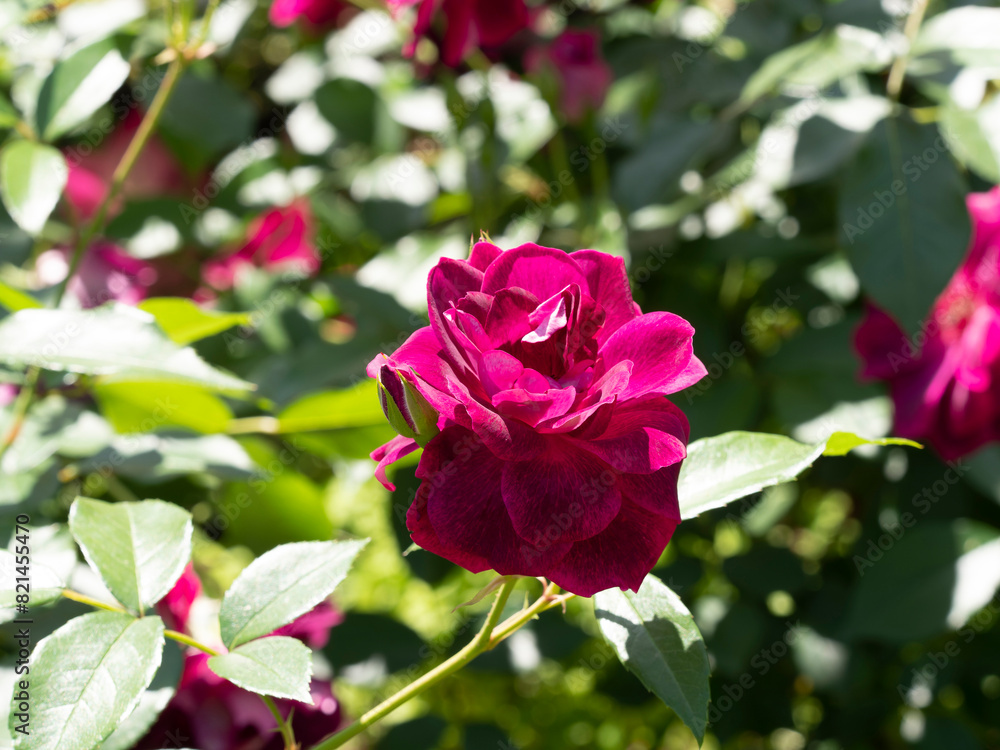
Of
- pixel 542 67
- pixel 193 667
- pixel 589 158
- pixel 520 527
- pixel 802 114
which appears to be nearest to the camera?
pixel 520 527

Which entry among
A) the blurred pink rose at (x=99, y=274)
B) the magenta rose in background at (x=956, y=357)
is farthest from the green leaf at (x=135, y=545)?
the magenta rose in background at (x=956, y=357)

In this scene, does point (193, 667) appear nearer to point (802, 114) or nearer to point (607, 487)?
point (607, 487)

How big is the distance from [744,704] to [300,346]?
616 millimetres

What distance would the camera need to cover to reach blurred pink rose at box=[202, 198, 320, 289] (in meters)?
1.05

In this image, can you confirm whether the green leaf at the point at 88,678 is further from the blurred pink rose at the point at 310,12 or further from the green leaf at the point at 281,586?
the blurred pink rose at the point at 310,12

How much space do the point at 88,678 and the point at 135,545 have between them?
0.08 meters

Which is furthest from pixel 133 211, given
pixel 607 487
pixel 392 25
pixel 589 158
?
pixel 607 487

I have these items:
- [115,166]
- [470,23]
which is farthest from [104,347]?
[115,166]

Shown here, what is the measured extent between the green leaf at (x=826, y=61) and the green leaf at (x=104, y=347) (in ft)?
1.63

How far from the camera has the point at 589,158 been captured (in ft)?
3.33

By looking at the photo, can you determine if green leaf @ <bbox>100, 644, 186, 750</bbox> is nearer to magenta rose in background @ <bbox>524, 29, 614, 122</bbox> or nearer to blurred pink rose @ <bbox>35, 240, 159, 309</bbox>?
blurred pink rose @ <bbox>35, 240, 159, 309</bbox>

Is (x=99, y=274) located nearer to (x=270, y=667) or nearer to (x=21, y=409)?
(x=21, y=409)

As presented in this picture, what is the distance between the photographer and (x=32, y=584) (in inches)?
15.4

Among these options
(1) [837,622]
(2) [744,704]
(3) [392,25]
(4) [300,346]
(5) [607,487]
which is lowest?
(2) [744,704]
